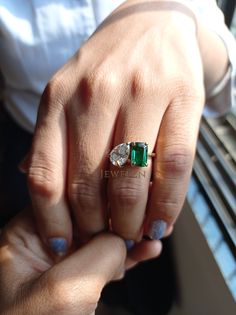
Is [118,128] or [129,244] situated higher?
[118,128]

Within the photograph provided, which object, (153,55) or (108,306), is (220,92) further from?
(108,306)

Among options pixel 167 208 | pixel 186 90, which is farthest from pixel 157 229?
pixel 186 90

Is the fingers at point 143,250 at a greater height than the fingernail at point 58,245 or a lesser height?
lesser

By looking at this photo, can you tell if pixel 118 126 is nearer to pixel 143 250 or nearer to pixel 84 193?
pixel 84 193

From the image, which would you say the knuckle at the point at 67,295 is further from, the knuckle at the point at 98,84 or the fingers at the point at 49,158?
the knuckle at the point at 98,84

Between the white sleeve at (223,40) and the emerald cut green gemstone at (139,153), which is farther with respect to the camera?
the white sleeve at (223,40)

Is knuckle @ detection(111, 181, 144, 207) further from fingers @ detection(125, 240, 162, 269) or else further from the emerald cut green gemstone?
fingers @ detection(125, 240, 162, 269)

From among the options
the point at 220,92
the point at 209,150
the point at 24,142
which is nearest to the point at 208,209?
the point at 209,150

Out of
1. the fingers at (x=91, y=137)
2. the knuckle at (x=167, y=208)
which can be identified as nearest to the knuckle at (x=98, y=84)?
the fingers at (x=91, y=137)
